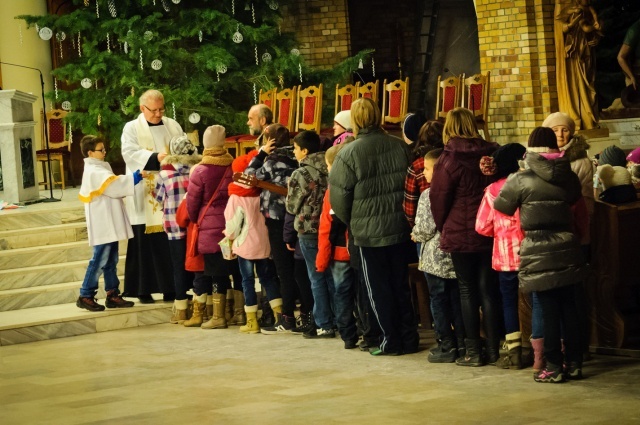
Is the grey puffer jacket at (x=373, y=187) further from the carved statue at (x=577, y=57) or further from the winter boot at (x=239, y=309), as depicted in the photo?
the carved statue at (x=577, y=57)

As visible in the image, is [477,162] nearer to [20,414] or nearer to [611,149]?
[611,149]

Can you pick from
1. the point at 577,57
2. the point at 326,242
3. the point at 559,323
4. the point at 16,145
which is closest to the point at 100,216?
the point at 326,242

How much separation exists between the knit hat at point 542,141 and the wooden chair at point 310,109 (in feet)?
23.6

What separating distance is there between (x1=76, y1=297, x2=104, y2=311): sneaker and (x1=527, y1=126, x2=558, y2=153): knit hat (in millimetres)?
4581

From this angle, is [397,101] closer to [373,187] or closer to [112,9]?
[112,9]

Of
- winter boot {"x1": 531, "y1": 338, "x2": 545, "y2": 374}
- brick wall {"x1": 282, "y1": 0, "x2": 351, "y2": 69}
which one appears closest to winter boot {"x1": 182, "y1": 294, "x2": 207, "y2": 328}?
winter boot {"x1": 531, "y1": 338, "x2": 545, "y2": 374}

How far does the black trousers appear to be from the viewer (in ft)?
26.5

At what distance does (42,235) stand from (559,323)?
6.18 metres

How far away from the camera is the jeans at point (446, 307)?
7.78 m

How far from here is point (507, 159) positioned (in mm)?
7379

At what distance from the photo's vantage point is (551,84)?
571 inches

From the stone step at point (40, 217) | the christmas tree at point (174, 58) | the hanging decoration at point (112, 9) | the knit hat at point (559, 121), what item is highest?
the hanging decoration at point (112, 9)

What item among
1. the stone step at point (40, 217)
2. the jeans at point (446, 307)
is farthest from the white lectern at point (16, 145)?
the jeans at point (446, 307)

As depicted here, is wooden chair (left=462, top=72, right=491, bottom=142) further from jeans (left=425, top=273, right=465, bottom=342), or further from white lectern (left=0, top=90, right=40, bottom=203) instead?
jeans (left=425, top=273, right=465, bottom=342)
